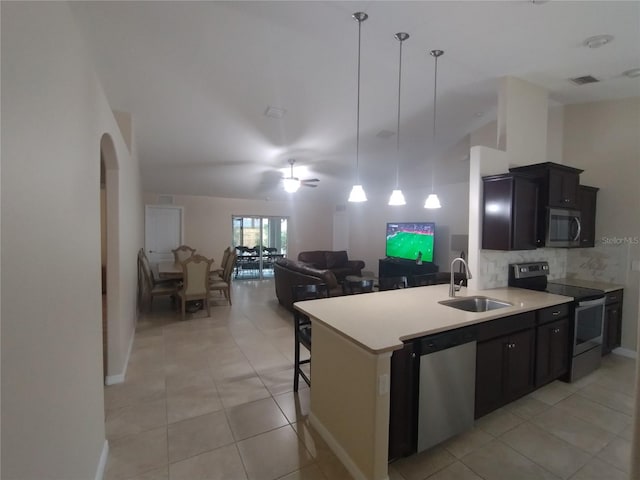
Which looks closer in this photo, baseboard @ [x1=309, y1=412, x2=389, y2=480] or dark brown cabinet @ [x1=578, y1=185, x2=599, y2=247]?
baseboard @ [x1=309, y1=412, x2=389, y2=480]

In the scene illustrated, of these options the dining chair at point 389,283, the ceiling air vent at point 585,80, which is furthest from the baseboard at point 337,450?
the ceiling air vent at point 585,80

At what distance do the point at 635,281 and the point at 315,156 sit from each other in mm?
5020

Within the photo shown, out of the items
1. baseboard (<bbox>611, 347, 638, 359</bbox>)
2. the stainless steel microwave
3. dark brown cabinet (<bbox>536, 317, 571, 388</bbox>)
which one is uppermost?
the stainless steel microwave

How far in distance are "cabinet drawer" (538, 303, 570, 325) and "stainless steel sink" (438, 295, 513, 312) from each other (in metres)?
0.31

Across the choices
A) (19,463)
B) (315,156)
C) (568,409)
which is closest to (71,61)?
(19,463)

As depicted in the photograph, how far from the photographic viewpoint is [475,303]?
283cm

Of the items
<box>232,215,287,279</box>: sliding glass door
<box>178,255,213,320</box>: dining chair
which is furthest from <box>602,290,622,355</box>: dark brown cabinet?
<box>232,215,287,279</box>: sliding glass door

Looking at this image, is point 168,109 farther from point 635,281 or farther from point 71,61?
point 635,281

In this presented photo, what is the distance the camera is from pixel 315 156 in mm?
5883

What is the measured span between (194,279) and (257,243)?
4172 mm

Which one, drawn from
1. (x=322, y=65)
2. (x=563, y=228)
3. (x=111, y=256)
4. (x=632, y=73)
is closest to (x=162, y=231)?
(x=111, y=256)

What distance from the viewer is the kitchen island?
1.67 m

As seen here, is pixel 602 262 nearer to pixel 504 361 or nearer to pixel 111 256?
pixel 504 361

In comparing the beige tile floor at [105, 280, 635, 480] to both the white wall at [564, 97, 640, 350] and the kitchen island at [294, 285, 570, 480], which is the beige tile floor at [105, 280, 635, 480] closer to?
the kitchen island at [294, 285, 570, 480]
